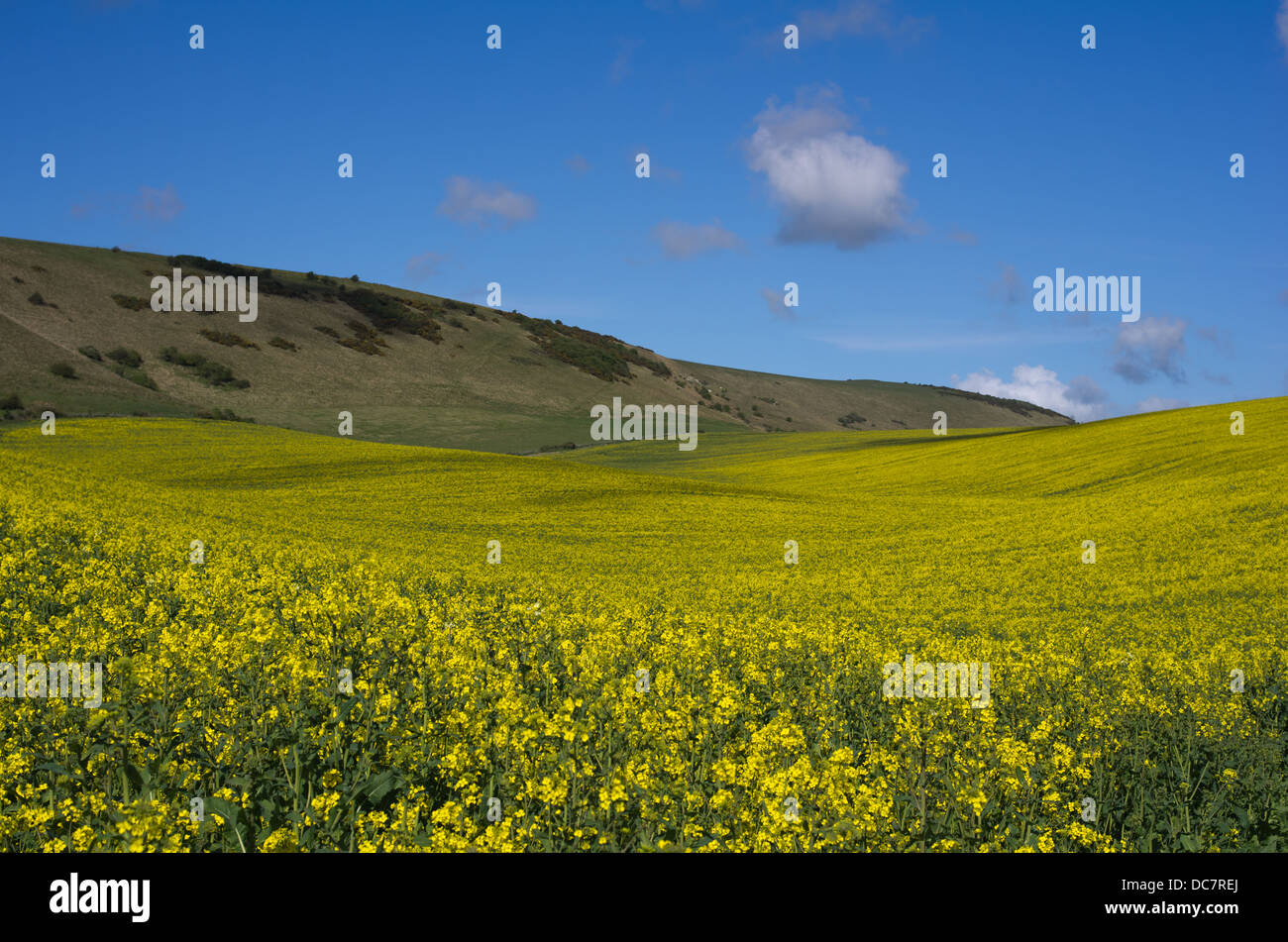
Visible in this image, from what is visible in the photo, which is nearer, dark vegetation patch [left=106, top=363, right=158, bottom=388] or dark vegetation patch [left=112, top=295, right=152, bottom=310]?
dark vegetation patch [left=106, top=363, right=158, bottom=388]

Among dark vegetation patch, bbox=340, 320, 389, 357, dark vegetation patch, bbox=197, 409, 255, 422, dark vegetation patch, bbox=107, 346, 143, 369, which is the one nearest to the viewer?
dark vegetation patch, bbox=197, 409, 255, 422

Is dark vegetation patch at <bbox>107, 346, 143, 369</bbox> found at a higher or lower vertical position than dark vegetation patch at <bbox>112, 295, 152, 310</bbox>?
lower

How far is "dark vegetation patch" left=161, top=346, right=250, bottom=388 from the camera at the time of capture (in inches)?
3971

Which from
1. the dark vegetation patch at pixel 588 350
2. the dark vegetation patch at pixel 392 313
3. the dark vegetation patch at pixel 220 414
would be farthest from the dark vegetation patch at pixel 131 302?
the dark vegetation patch at pixel 588 350

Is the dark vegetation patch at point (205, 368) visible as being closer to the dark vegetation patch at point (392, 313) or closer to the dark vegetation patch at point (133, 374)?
the dark vegetation patch at point (133, 374)

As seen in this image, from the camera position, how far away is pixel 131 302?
110000mm

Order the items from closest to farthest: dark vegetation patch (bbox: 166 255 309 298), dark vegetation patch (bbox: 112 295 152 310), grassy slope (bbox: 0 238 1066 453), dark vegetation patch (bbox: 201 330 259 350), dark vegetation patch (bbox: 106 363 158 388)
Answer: grassy slope (bbox: 0 238 1066 453)
dark vegetation patch (bbox: 106 363 158 388)
dark vegetation patch (bbox: 112 295 152 310)
dark vegetation patch (bbox: 201 330 259 350)
dark vegetation patch (bbox: 166 255 309 298)

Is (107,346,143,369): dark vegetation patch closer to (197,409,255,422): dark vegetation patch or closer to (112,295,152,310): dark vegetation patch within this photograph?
(197,409,255,422): dark vegetation patch

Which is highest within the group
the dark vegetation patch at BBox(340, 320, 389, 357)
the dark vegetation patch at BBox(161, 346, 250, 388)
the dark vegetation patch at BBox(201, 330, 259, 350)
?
the dark vegetation patch at BBox(340, 320, 389, 357)

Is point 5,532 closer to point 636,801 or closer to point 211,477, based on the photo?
point 636,801

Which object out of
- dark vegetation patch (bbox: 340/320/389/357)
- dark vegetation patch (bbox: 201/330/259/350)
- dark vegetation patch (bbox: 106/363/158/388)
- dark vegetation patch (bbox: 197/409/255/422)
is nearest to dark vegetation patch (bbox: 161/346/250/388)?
dark vegetation patch (bbox: 106/363/158/388)

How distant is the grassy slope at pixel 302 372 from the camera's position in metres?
87.1

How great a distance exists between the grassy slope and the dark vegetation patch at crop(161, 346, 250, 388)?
54.9 inches

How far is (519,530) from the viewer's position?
118 feet
